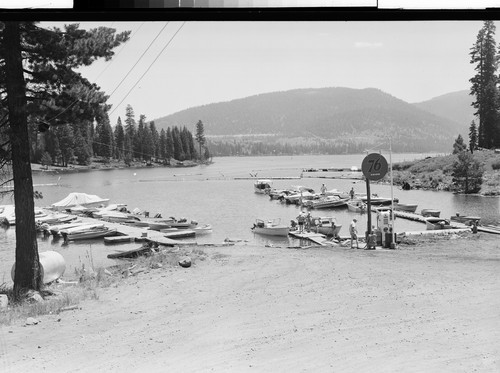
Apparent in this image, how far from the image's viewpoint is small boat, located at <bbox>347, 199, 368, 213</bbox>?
3166mm

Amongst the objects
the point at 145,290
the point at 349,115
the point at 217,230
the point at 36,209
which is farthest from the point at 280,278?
the point at 36,209

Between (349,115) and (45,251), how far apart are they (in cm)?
186

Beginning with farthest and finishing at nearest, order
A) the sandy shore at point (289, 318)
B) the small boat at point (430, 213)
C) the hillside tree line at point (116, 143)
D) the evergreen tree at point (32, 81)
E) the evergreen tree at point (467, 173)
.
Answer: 1. the small boat at point (430, 213)
2. the evergreen tree at point (467, 173)
3. the hillside tree line at point (116, 143)
4. the evergreen tree at point (32, 81)
5. the sandy shore at point (289, 318)

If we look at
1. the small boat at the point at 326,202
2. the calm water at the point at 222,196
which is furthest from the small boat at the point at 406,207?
the small boat at the point at 326,202

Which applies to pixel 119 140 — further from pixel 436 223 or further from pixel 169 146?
pixel 436 223

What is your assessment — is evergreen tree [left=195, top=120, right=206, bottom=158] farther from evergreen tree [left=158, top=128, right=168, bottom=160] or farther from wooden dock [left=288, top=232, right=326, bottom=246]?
wooden dock [left=288, top=232, right=326, bottom=246]

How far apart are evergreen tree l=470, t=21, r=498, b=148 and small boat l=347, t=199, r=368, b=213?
2.38ft

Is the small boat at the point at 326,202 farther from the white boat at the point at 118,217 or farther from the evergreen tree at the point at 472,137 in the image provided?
the white boat at the point at 118,217

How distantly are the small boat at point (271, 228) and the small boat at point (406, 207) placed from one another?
652 millimetres

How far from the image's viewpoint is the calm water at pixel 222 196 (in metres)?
3.03

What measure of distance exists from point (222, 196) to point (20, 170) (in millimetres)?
1117

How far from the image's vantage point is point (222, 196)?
10.4 ft

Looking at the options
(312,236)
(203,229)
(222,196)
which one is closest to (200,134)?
(222,196)

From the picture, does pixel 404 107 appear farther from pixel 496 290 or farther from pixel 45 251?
pixel 45 251
